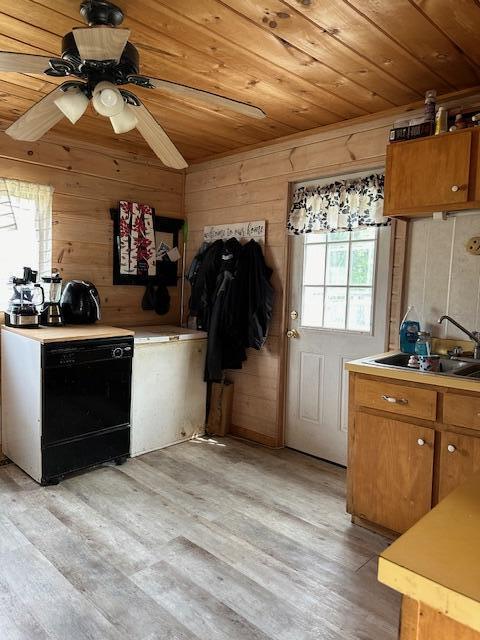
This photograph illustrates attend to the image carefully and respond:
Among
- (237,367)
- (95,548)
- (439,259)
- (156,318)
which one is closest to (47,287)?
(156,318)

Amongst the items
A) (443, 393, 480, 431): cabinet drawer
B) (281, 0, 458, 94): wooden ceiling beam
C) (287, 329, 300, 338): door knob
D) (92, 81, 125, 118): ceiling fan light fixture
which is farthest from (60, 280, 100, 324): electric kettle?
(443, 393, 480, 431): cabinet drawer

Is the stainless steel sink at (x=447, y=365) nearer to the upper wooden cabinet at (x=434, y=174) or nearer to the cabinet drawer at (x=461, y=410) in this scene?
the cabinet drawer at (x=461, y=410)

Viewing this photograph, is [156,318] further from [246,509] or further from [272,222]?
[246,509]

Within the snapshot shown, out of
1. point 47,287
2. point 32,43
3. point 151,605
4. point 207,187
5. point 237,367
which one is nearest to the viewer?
point 151,605

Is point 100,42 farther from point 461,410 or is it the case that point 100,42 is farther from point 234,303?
point 234,303

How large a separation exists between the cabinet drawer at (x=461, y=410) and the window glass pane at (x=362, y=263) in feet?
3.75

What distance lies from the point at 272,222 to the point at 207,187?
0.83 m

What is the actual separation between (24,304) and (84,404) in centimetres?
80

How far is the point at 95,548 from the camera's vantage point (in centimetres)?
219

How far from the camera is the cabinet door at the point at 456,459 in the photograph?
6.57ft

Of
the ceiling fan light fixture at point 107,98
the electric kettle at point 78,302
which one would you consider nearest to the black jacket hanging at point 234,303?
the electric kettle at point 78,302

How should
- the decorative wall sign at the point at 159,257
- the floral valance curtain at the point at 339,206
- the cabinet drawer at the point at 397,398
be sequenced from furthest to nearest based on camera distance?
the decorative wall sign at the point at 159,257 → the floral valance curtain at the point at 339,206 → the cabinet drawer at the point at 397,398

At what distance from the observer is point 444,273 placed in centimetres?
266

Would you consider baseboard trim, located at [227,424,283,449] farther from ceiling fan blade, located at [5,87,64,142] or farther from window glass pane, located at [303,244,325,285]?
ceiling fan blade, located at [5,87,64,142]
